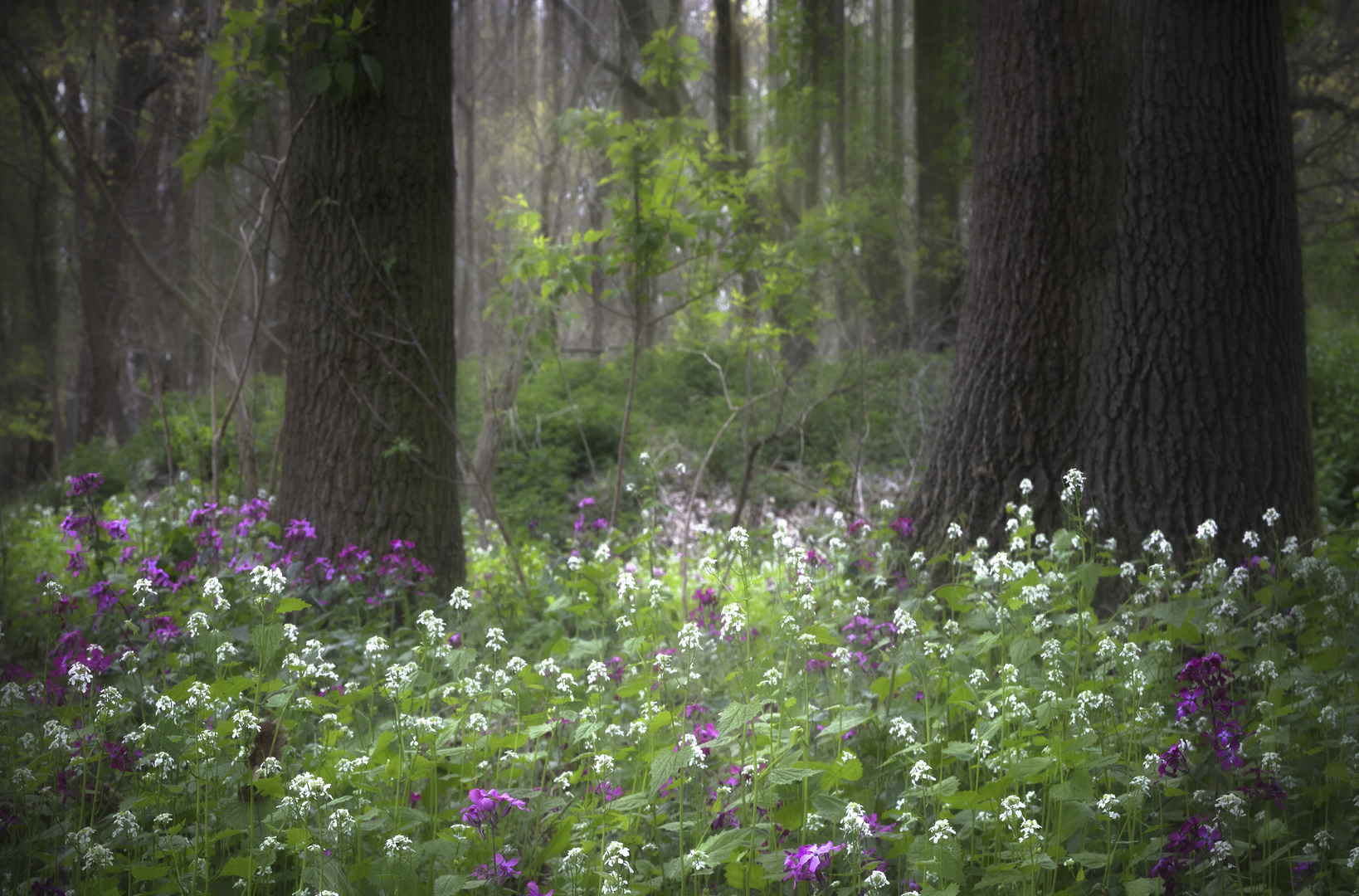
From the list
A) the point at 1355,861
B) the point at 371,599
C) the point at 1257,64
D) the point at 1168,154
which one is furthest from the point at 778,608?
the point at 1257,64

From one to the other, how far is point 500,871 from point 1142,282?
3505 millimetres

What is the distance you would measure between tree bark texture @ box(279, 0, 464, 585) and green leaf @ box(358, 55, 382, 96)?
270 millimetres

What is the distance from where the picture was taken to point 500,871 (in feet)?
6.08

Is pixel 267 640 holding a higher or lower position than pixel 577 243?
lower

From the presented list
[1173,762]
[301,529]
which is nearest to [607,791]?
[1173,762]

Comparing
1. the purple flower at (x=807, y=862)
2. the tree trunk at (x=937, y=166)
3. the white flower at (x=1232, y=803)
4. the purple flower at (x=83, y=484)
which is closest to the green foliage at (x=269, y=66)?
the purple flower at (x=83, y=484)

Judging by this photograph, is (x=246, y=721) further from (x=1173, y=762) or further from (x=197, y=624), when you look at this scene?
(x=1173, y=762)

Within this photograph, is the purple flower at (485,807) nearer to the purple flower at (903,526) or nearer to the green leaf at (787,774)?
the green leaf at (787,774)

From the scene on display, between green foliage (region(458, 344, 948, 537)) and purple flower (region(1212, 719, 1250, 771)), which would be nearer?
purple flower (region(1212, 719, 1250, 771))

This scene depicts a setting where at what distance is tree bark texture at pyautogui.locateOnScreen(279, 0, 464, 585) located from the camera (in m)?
4.17

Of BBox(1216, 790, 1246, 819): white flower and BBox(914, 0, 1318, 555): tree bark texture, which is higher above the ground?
BBox(914, 0, 1318, 555): tree bark texture

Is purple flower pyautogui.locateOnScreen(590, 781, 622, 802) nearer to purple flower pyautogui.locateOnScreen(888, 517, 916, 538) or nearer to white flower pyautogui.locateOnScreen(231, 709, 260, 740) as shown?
white flower pyautogui.locateOnScreen(231, 709, 260, 740)

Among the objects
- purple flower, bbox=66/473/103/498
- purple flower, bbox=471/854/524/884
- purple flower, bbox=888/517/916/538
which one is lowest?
purple flower, bbox=471/854/524/884

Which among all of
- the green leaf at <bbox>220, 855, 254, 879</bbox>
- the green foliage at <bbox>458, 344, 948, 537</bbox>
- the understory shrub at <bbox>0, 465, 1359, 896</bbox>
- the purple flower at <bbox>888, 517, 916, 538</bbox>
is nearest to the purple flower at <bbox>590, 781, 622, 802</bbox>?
the understory shrub at <bbox>0, 465, 1359, 896</bbox>
